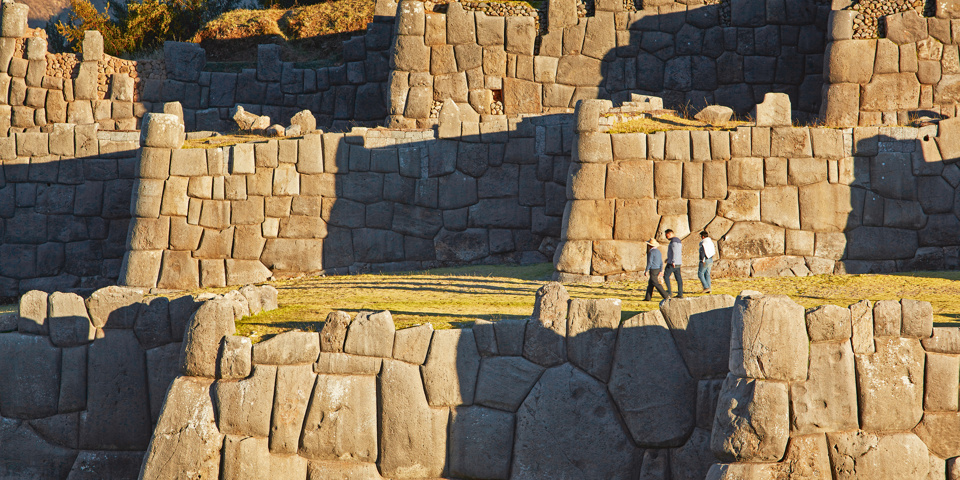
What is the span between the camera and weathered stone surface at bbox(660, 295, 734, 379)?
7863mm

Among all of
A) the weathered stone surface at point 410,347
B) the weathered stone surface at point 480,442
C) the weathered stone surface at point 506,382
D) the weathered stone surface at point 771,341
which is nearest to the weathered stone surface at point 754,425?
the weathered stone surface at point 771,341

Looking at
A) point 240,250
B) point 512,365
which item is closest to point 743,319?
point 512,365

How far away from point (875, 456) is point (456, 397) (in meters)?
3.76

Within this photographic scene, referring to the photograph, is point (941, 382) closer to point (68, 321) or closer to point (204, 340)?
point (204, 340)

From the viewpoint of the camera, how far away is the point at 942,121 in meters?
13.7

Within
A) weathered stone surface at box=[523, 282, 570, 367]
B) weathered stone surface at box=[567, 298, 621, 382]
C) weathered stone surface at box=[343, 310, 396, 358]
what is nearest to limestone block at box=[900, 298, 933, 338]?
weathered stone surface at box=[567, 298, 621, 382]

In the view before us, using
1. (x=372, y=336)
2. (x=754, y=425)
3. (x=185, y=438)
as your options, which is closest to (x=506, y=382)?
(x=372, y=336)

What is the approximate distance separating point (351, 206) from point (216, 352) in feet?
23.4

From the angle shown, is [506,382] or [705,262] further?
[705,262]

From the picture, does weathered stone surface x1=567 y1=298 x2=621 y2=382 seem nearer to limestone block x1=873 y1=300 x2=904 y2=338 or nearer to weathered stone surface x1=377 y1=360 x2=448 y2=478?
weathered stone surface x1=377 y1=360 x2=448 y2=478

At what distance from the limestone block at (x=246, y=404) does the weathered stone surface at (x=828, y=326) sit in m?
5.03

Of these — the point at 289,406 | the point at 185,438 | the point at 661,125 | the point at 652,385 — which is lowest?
the point at 185,438

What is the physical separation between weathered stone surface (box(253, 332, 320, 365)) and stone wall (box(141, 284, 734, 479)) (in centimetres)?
1

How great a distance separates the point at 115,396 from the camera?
947 cm
